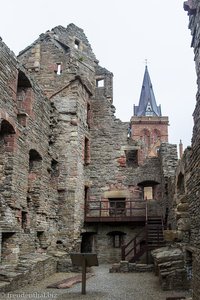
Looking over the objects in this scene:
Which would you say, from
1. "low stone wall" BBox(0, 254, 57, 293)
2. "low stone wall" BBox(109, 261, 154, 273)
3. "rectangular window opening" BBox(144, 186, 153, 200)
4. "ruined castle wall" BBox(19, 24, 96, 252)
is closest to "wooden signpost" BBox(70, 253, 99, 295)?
"low stone wall" BBox(0, 254, 57, 293)

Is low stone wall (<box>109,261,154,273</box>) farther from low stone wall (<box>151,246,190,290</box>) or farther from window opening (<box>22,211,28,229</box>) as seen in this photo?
low stone wall (<box>151,246,190,290</box>)

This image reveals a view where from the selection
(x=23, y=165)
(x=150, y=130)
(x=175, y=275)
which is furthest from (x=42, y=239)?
(x=150, y=130)

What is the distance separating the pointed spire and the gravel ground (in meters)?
42.1

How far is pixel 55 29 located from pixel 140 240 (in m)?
12.5

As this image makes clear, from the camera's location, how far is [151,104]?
52.9 metres

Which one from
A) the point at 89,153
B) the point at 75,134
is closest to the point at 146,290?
the point at 75,134

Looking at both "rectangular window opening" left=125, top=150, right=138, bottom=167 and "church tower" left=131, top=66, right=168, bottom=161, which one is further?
"church tower" left=131, top=66, right=168, bottom=161

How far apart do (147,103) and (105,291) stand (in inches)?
1782

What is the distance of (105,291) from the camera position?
955cm

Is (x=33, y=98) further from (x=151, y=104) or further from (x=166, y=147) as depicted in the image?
(x=151, y=104)

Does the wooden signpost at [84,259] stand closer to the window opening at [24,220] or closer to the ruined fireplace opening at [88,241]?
the window opening at [24,220]

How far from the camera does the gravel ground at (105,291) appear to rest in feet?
28.5

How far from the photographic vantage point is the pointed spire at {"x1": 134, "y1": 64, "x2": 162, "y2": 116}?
52.7 m

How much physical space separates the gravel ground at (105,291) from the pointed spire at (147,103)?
42.1 meters
